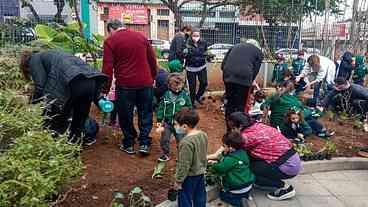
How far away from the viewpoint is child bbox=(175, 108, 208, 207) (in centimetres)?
385

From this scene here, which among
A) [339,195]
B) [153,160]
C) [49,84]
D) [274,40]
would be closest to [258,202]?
[339,195]

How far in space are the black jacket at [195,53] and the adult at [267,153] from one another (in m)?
3.49

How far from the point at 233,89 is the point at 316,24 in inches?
287

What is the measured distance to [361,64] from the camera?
10.5 meters

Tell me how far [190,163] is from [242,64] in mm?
2640

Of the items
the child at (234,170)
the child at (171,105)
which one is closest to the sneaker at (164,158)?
the child at (171,105)

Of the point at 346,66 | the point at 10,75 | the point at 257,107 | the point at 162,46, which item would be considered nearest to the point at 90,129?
the point at 10,75

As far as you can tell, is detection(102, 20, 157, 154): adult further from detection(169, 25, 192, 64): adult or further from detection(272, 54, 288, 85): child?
detection(272, 54, 288, 85): child

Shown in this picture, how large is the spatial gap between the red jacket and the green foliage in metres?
1.41

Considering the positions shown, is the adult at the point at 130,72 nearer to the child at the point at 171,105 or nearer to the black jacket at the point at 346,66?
the child at the point at 171,105

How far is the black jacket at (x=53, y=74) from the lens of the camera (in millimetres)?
4672

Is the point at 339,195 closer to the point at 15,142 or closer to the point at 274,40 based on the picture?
the point at 15,142

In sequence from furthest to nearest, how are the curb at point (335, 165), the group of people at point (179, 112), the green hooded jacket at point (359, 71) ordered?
the green hooded jacket at point (359, 71) → the curb at point (335, 165) → the group of people at point (179, 112)

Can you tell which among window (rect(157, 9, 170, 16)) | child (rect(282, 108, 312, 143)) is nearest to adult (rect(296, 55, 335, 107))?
child (rect(282, 108, 312, 143))
